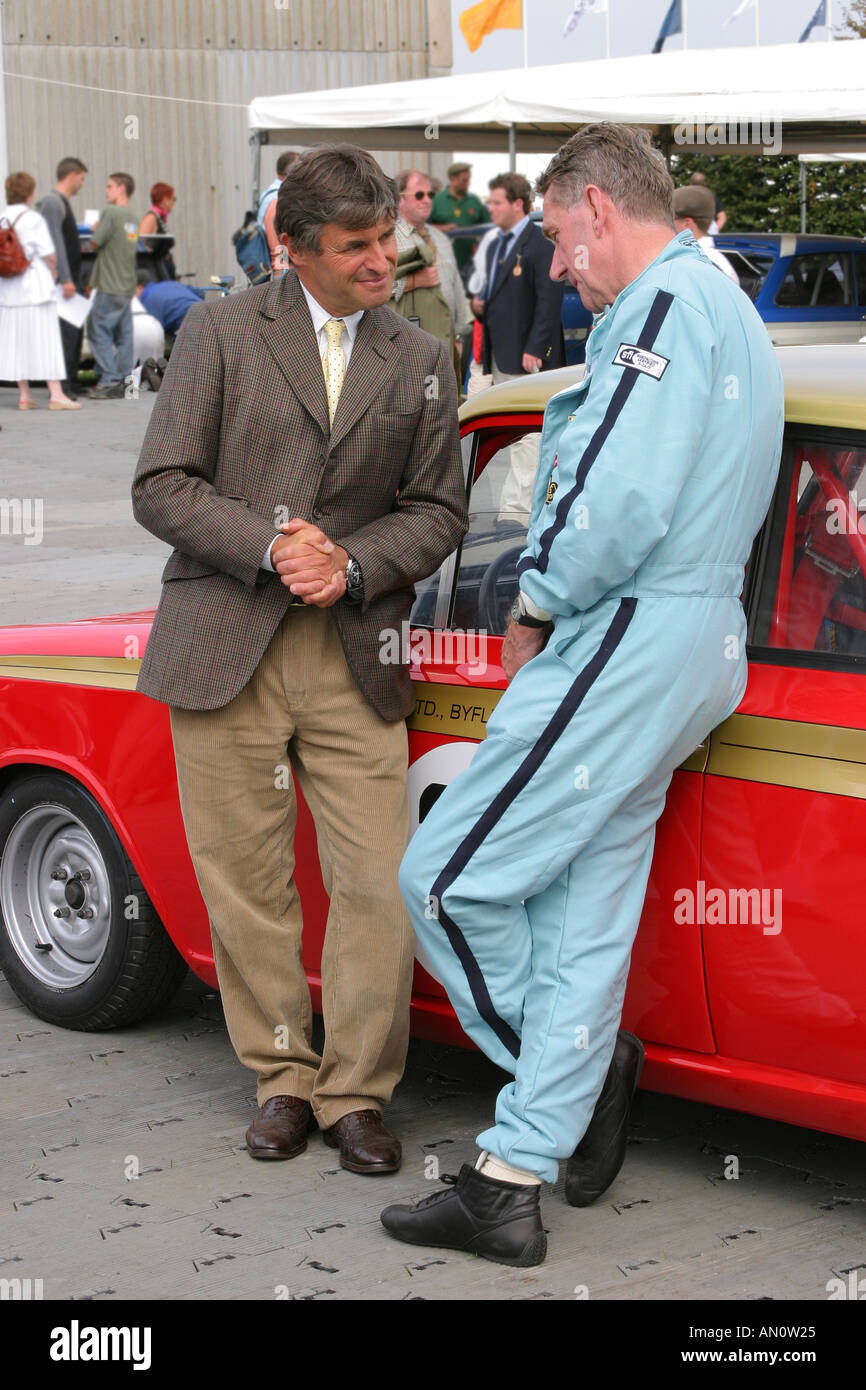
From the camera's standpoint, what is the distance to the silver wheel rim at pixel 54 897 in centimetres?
445

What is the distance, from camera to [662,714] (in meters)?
3.01

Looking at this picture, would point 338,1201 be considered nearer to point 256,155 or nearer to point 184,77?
point 256,155

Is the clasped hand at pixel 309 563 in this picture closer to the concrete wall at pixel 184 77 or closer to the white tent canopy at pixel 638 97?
the white tent canopy at pixel 638 97

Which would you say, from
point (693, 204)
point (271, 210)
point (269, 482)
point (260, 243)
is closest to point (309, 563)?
point (269, 482)

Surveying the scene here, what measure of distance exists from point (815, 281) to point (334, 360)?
12.7 m

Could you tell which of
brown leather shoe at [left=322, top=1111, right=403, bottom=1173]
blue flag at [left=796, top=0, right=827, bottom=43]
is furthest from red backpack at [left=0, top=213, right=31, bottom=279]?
brown leather shoe at [left=322, top=1111, right=403, bottom=1173]

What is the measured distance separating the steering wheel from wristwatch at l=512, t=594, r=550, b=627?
1.60 ft

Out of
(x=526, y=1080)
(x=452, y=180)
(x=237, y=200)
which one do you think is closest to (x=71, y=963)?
Answer: (x=526, y=1080)

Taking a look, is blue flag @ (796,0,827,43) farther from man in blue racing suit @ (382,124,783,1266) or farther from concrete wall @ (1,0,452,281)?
man in blue racing suit @ (382,124,783,1266)

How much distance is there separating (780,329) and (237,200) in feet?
46.0

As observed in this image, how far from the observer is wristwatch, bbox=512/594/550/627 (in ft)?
10.4

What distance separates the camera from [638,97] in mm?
14070

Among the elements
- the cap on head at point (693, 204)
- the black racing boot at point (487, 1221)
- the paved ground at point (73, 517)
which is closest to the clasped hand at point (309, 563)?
the black racing boot at point (487, 1221)

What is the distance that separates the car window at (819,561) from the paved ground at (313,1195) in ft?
3.75
